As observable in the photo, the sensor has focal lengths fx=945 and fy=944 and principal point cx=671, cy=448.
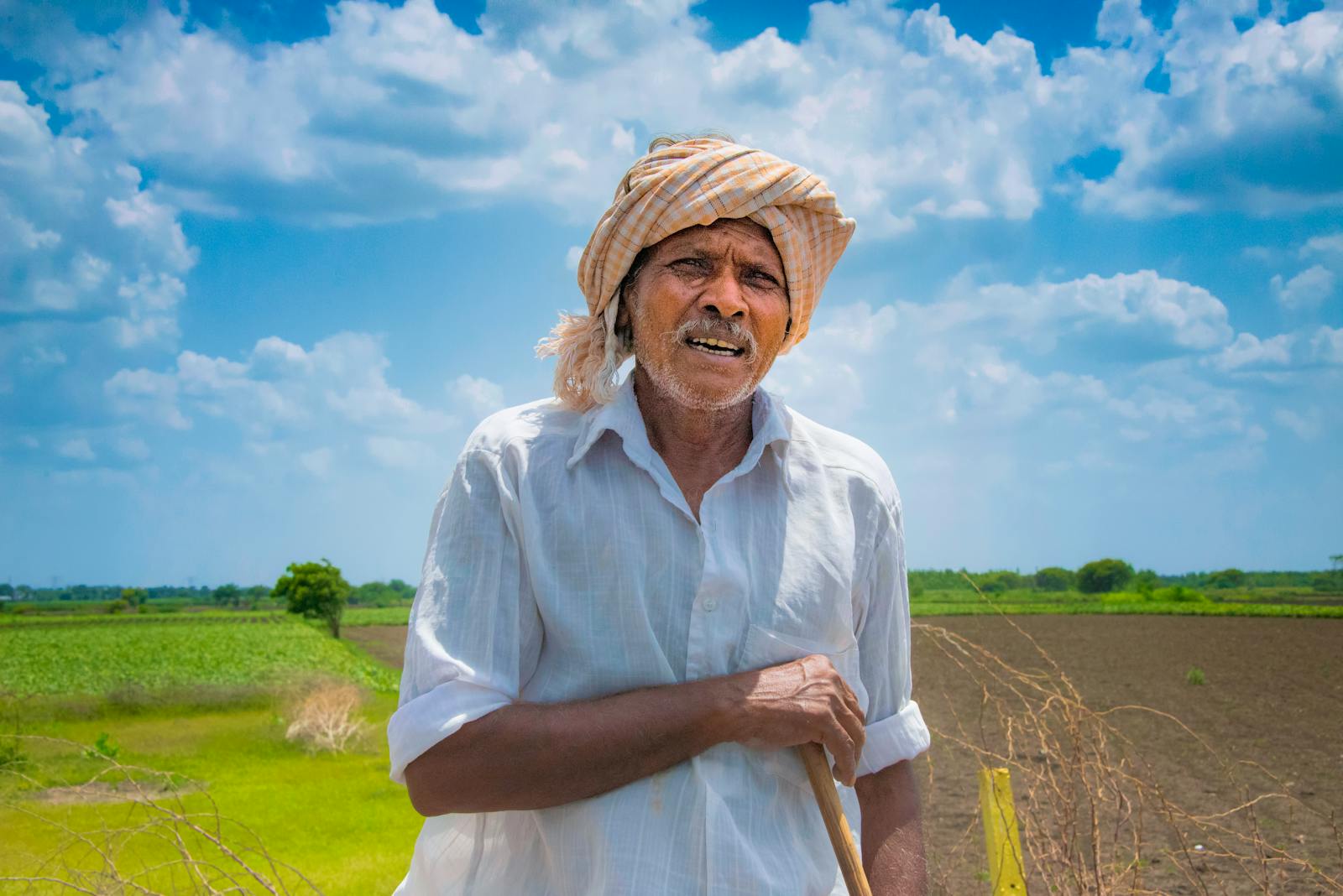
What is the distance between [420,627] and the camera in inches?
63.1

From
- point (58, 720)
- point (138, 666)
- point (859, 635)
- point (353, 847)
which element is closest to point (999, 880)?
point (859, 635)

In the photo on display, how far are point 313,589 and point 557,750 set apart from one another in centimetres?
6720

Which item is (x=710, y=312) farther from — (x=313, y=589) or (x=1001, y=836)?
(x=313, y=589)

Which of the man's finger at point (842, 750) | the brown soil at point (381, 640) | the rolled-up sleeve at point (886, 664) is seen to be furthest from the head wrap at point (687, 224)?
the brown soil at point (381, 640)

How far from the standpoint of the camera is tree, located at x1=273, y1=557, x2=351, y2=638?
209ft

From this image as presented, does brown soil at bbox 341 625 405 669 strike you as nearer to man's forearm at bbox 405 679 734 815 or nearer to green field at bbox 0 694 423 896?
green field at bbox 0 694 423 896

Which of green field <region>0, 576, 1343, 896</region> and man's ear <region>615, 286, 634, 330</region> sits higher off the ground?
man's ear <region>615, 286, 634, 330</region>

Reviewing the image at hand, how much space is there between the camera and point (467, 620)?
5.21 ft

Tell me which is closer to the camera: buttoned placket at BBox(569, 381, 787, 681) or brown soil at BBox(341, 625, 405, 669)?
buttoned placket at BBox(569, 381, 787, 681)

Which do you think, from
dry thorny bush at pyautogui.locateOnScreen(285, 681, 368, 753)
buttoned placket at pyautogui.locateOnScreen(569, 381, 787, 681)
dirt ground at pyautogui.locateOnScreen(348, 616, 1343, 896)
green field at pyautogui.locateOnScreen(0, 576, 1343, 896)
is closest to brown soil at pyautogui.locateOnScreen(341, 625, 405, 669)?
green field at pyautogui.locateOnScreen(0, 576, 1343, 896)

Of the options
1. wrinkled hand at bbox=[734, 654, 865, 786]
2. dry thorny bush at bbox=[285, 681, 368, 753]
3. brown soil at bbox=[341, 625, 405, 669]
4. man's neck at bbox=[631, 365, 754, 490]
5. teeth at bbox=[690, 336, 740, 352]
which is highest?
teeth at bbox=[690, 336, 740, 352]

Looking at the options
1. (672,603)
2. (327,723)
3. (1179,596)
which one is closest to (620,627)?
(672,603)

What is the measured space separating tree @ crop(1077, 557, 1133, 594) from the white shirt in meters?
74.5

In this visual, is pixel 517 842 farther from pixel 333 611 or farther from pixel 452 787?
pixel 333 611
